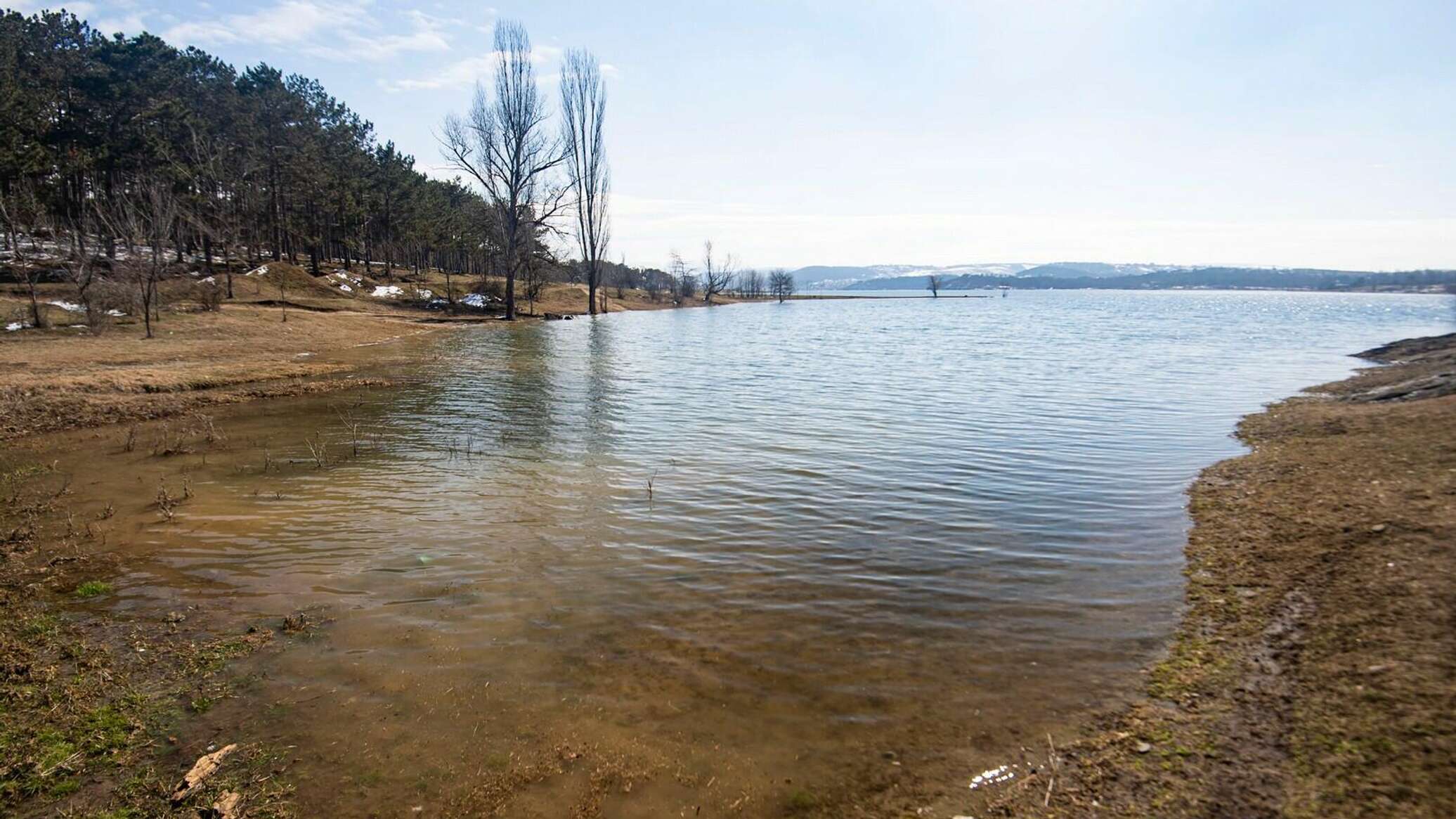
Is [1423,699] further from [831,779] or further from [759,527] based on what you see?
[759,527]

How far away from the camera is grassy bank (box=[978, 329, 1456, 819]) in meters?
3.58

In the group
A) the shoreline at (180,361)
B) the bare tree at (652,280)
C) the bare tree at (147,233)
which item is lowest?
the shoreline at (180,361)

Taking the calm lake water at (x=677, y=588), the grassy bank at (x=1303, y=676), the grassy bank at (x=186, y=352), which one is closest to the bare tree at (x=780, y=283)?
the grassy bank at (x=186, y=352)

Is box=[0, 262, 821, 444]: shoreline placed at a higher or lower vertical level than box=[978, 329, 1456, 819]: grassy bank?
higher

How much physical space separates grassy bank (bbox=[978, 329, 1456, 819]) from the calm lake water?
39 cm

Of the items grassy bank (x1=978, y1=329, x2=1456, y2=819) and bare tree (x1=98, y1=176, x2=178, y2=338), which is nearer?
grassy bank (x1=978, y1=329, x2=1456, y2=819)

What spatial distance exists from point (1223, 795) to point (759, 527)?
5547 mm

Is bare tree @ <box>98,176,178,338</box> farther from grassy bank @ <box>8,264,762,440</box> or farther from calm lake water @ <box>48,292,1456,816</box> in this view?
calm lake water @ <box>48,292,1456,816</box>

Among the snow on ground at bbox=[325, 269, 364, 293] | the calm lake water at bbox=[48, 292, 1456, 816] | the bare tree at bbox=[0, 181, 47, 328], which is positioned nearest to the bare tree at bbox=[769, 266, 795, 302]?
the snow on ground at bbox=[325, 269, 364, 293]

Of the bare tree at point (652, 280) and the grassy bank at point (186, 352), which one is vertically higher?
the bare tree at point (652, 280)

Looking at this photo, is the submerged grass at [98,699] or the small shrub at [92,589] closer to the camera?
the submerged grass at [98,699]

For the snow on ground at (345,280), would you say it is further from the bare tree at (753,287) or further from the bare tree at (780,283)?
the bare tree at (753,287)

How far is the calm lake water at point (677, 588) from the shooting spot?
4285 mm

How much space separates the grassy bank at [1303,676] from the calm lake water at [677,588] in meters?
0.39
